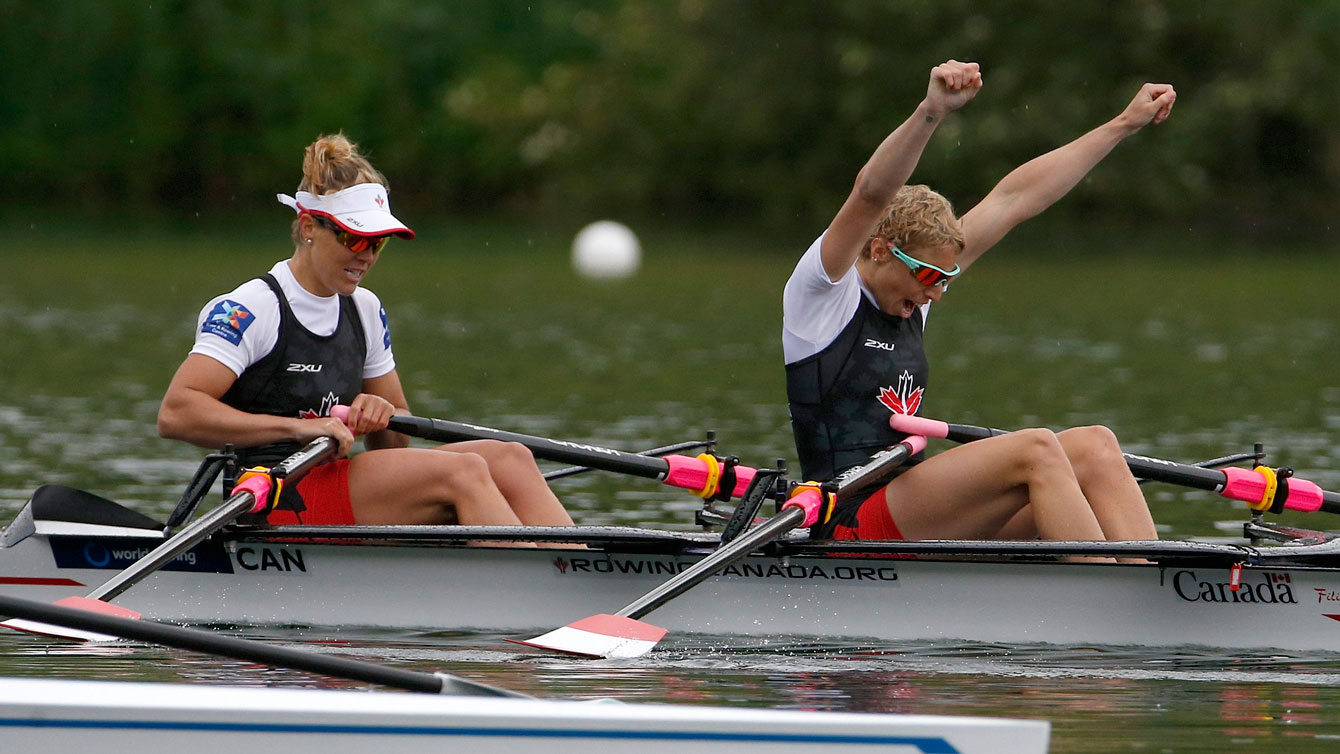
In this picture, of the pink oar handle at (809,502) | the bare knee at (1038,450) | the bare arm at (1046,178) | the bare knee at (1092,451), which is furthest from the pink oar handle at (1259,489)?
the pink oar handle at (809,502)

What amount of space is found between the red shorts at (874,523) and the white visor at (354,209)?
1960 millimetres

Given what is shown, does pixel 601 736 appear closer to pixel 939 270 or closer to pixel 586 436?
pixel 939 270

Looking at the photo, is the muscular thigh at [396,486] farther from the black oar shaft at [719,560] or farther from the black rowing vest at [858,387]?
the black rowing vest at [858,387]

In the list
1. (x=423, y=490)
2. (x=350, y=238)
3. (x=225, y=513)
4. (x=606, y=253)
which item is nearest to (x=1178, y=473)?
(x=423, y=490)

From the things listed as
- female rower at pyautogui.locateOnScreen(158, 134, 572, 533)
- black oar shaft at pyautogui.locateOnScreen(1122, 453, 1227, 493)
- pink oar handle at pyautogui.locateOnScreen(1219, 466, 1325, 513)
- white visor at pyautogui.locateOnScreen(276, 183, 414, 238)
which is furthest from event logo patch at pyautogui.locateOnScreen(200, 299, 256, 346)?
pink oar handle at pyautogui.locateOnScreen(1219, 466, 1325, 513)

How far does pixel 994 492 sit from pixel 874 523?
1.63 feet

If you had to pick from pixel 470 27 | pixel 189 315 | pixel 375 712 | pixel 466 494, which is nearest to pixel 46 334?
pixel 189 315

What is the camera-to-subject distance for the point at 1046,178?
797 centimetres

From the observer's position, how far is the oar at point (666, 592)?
6742mm

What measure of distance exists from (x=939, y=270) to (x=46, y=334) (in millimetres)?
15381

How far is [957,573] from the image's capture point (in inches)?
283

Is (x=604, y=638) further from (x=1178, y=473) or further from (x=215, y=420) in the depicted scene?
(x=1178, y=473)

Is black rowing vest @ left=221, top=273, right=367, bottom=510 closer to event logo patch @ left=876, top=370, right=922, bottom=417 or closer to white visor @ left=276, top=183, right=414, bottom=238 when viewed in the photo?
white visor @ left=276, top=183, right=414, bottom=238

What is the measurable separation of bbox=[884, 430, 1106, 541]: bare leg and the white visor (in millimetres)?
2098
